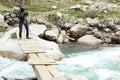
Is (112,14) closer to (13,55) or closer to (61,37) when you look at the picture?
(61,37)

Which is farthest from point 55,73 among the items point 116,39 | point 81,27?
point 81,27

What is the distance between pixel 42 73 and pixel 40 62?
1683mm

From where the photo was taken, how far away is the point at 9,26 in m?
32.1

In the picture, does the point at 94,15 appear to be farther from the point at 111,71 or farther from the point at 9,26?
the point at 111,71

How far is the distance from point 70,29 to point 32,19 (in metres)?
3.87

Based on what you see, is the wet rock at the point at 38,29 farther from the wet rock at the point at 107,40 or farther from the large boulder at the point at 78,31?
the wet rock at the point at 107,40

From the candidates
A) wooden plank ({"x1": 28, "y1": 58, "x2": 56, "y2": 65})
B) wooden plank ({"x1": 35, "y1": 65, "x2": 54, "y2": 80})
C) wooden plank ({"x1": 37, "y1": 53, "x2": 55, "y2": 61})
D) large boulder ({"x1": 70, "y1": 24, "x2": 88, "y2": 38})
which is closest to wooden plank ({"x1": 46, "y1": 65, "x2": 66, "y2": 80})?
wooden plank ({"x1": 35, "y1": 65, "x2": 54, "y2": 80})

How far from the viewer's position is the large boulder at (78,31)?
96.9 feet

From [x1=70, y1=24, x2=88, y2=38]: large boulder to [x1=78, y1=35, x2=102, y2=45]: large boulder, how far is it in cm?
83

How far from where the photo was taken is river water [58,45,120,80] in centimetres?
1823

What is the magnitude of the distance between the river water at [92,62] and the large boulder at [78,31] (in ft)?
8.48

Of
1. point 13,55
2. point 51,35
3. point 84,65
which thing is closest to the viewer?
point 84,65

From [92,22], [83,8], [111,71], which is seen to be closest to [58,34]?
[92,22]

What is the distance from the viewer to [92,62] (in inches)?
829
